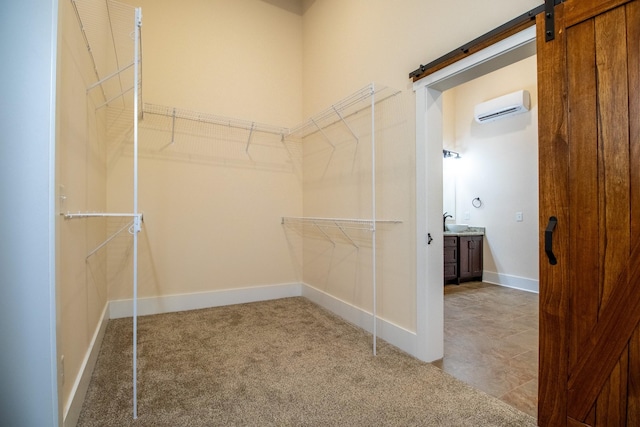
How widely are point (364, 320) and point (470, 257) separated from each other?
266 cm

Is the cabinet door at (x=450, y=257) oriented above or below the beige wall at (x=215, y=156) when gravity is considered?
below

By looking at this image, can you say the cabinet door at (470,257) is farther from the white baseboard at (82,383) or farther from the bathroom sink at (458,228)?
the white baseboard at (82,383)

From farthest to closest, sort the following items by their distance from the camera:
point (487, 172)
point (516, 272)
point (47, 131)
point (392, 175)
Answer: point (487, 172) < point (516, 272) < point (392, 175) < point (47, 131)

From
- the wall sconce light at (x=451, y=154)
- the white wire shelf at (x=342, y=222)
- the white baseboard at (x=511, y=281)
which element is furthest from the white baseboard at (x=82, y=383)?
the wall sconce light at (x=451, y=154)

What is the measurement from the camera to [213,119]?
3.55 m

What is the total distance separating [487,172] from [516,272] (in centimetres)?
154

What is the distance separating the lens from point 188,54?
11.3 feet

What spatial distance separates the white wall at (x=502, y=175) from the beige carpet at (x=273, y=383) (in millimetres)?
3008

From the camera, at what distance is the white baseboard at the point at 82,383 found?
1457 millimetres

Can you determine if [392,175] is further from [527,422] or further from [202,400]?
[202,400]

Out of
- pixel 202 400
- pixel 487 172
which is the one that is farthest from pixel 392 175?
pixel 487 172

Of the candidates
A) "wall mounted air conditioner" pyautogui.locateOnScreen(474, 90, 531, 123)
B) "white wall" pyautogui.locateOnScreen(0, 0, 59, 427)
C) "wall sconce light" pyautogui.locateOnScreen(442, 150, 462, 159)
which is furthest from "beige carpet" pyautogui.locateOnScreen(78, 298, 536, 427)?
"wall mounted air conditioner" pyautogui.locateOnScreen(474, 90, 531, 123)

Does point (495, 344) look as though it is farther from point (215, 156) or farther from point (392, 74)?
point (215, 156)

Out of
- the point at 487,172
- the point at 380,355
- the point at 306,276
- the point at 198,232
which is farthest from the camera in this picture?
the point at 487,172
